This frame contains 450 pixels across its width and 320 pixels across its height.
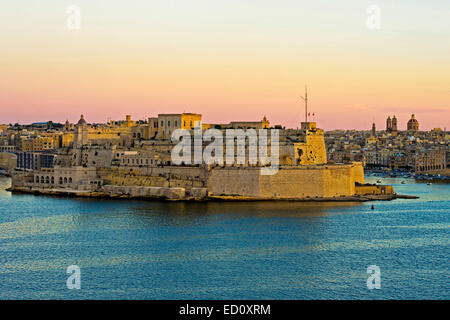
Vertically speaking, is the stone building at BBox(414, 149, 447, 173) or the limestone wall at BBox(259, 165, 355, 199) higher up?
the stone building at BBox(414, 149, 447, 173)

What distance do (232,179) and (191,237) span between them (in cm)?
854

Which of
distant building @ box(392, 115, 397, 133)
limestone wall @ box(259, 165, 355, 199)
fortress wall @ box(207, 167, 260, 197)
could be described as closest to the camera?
limestone wall @ box(259, 165, 355, 199)

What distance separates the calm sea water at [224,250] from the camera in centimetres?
Result: 1255

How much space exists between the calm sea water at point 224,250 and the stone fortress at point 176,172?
1.37 m

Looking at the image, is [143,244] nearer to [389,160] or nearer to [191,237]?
[191,237]

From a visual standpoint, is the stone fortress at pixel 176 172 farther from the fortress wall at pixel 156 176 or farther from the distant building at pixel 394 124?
the distant building at pixel 394 124

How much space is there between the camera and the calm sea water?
12.5 metres

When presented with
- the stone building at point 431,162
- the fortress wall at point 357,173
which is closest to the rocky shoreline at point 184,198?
the fortress wall at point 357,173

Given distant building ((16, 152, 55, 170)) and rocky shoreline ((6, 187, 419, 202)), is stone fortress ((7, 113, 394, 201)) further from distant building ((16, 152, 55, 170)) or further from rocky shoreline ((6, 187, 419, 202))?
distant building ((16, 152, 55, 170))

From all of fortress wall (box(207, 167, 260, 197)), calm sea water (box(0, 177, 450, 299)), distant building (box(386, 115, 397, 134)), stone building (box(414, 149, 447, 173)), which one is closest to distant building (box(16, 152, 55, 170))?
fortress wall (box(207, 167, 260, 197))

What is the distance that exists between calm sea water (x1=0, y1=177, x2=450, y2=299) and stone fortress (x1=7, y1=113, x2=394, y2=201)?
1.37 metres

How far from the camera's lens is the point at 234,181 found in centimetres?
2552

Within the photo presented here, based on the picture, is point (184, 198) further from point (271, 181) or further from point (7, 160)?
point (7, 160)
